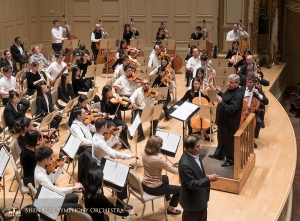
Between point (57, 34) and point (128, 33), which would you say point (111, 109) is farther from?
point (57, 34)

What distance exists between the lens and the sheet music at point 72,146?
728 cm

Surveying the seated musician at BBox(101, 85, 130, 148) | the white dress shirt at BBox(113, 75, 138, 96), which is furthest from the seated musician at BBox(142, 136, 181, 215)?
the white dress shirt at BBox(113, 75, 138, 96)

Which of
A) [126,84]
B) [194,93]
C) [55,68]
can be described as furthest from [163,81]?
[55,68]

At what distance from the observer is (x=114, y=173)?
6.38 m

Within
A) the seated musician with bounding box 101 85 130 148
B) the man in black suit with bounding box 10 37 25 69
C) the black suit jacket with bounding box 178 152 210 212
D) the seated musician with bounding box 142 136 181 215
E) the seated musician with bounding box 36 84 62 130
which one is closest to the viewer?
the black suit jacket with bounding box 178 152 210 212

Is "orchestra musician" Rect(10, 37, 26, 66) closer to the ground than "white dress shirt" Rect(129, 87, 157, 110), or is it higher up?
higher up

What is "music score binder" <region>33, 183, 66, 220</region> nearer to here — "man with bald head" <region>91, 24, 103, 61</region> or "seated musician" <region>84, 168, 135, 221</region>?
"seated musician" <region>84, 168, 135, 221</region>

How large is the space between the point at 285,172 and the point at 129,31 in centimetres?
813

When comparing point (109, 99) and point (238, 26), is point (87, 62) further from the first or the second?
point (238, 26)

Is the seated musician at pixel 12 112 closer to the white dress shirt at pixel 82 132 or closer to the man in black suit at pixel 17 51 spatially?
the white dress shirt at pixel 82 132

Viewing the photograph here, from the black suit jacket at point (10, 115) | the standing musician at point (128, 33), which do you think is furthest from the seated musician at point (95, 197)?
the standing musician at point (128, 33)

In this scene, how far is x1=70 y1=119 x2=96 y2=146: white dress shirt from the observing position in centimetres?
806

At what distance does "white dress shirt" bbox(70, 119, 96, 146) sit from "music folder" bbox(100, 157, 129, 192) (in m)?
1.65

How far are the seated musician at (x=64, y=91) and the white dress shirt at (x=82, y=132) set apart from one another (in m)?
2.44
